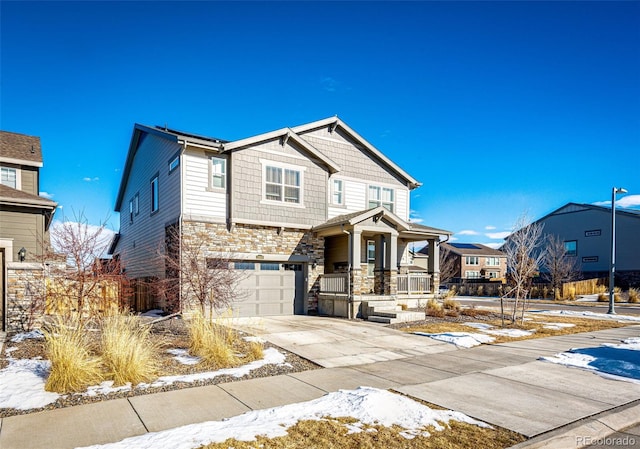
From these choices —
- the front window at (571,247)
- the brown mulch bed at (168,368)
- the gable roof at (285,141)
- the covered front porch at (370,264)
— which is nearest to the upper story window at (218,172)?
the gable roof at (285,141)

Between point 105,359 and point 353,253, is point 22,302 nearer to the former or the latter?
point 105,359

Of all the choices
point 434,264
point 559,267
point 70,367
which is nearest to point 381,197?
point 434,264

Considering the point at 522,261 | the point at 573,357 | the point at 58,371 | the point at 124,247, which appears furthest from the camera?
the point at 124,247

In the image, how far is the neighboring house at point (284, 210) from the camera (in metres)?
16.2

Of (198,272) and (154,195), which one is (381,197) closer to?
(154,195)

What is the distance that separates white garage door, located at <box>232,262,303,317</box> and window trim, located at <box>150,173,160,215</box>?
196 inches

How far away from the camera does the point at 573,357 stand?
9609mm

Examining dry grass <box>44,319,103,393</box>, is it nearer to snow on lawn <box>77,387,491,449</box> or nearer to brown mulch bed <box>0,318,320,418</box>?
brown mulch bed <box>0,318,320,418</box>

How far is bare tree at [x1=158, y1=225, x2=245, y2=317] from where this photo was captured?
12.1 metres

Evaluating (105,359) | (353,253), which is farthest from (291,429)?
(353,253)

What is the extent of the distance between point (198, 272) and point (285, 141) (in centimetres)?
798

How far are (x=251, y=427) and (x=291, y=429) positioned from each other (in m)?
0.48

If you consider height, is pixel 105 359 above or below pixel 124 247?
below

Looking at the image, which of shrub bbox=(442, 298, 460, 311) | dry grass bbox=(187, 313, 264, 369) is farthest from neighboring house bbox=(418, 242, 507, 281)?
dry grass bbox=(187, 313, 264, 369)
